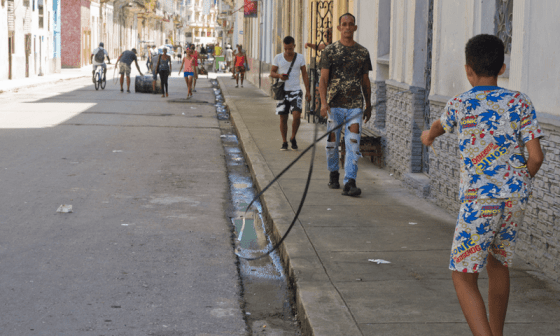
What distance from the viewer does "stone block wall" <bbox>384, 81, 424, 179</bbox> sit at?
8812mm

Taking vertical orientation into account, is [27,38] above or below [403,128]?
above

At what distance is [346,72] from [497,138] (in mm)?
4676

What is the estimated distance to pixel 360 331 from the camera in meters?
4.12

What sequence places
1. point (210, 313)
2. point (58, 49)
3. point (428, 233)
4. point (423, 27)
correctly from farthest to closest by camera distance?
point (58, 49) < point (423, 27) < point (428, 233) < point (210, 313)

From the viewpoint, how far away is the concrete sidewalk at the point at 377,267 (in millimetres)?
4293

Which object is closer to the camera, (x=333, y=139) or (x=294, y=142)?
(x=333, y=139)

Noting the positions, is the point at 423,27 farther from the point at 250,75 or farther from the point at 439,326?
the point at 250,75

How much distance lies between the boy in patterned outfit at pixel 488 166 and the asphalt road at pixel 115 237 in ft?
5.14

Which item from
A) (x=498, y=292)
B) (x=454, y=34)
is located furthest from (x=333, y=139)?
(x=498, y=292)

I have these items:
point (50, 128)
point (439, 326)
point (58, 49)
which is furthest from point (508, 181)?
point (58, 49)

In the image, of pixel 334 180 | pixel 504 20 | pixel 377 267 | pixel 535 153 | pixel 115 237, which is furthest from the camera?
pixel 334 180

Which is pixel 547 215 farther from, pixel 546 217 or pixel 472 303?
pixel 472 303

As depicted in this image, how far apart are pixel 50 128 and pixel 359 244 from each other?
10.6m

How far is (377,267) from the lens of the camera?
5.46 m
